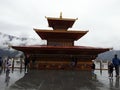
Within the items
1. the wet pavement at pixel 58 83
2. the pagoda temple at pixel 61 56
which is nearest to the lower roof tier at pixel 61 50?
the pagoda temple at pixel 61 56

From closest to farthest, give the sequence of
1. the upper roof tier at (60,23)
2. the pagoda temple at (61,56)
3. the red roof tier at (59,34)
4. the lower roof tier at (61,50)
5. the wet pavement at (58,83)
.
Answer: the wet pavement at (58,83) → the lower roof tier at (61,50) → the pagoda temple at (61,56) → the red roof tier at (59,34) → the upper roof tier at (60,23)

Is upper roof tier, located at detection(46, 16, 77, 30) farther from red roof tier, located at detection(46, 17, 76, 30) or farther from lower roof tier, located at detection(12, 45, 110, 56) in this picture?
lower roof tier, located at detection(12, 45, 110, 56)

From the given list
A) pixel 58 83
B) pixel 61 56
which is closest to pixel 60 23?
pixel 61 56

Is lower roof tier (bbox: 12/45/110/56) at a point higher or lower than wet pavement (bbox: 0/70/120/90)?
higher

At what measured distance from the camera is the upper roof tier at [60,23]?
125 ft

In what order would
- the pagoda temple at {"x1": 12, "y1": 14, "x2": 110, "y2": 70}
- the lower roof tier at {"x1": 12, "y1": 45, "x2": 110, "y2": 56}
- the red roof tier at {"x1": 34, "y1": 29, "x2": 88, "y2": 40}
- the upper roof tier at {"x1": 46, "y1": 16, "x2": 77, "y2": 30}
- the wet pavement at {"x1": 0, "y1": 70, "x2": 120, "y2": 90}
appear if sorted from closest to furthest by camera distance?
the wet pavement at {"x1": 0, "y1": 70, "x2": 120, "y2": 90} → the lower roof tier at {"x1": 12, "y1": 45, "x2": 110, "y2": 56} → the pagoda temple at {"x1": 12, "y1": 14, "x2": 110, "y2": 70} → the red roof tier at {"x1": 34, "y1": 29, "x2": 88, "y2": 40} → the upper roof tier at {"x1": 46, "y1": 16, "x2": 77, "y2": 30}

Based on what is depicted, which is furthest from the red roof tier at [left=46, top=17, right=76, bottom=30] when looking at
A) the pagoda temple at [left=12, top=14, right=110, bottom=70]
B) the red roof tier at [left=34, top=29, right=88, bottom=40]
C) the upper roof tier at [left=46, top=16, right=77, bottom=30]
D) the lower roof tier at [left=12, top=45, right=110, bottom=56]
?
the lower roof tier at [left=12, top=45, right=110, bottom=56]

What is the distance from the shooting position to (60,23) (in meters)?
38.7

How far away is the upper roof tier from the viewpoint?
3806 centimetres

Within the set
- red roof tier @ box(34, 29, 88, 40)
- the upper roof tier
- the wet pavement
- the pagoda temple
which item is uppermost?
the upper roof tier

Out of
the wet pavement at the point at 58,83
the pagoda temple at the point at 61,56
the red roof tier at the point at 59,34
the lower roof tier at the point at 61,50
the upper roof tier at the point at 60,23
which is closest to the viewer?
the wet pavement at the point at 58,83

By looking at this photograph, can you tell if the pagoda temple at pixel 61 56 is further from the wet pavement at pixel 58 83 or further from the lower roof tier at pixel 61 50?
the wet pavement at pixel 58 83

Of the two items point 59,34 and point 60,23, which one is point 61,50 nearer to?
point 59,34

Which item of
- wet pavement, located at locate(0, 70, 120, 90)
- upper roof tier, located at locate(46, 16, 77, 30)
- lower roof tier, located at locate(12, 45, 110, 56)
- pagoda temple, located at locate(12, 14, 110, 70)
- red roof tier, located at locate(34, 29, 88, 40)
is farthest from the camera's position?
upper roof tier, located at locate(46, 16, 77, 30)
